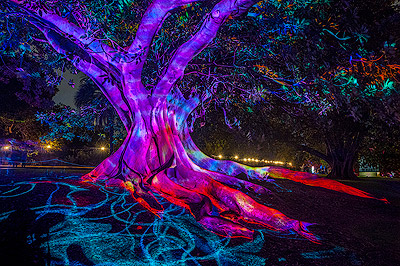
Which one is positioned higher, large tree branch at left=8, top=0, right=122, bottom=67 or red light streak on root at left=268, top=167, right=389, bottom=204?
large tree branch at left=8, top=0, right=122, bottom=67

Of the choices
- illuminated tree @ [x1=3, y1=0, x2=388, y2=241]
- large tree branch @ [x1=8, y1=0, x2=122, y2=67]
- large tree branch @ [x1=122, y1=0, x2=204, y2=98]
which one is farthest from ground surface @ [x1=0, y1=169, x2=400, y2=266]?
large tree branch @ [x1=8, y1=0, x2=122, y2=67]

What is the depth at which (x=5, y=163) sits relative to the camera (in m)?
15.9

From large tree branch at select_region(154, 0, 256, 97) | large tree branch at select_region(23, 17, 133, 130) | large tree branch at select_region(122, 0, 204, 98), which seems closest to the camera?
large tree branch at select_region(154, 0, 256, 97)

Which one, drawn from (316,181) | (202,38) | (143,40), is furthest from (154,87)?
(316,181)

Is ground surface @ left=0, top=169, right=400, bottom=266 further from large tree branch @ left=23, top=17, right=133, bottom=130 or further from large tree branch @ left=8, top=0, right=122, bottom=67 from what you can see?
large tree branch @ left=8, top=0, right=122, bottom=67

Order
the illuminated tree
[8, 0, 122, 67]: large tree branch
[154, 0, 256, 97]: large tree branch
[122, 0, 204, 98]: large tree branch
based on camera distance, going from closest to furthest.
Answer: [154, 0, 256, 97]: large tree branch, the illuminated tree, [122, 0, 204, 98]: large tree branch, [8, 0, 122, 67]: large tree branch

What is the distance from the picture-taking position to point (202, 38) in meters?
5.72

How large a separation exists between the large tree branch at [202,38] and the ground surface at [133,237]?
3.26 metres

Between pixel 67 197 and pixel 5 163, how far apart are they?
14.6 metres

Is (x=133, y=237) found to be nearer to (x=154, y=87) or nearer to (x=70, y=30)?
(x=154, y=87)

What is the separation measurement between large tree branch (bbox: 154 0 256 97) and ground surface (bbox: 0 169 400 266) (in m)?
3.26

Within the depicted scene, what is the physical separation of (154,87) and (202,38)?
96.5 inches

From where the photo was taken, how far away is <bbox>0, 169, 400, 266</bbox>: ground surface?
3.24 meters

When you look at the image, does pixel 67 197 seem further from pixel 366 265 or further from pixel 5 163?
pixel 5 163
